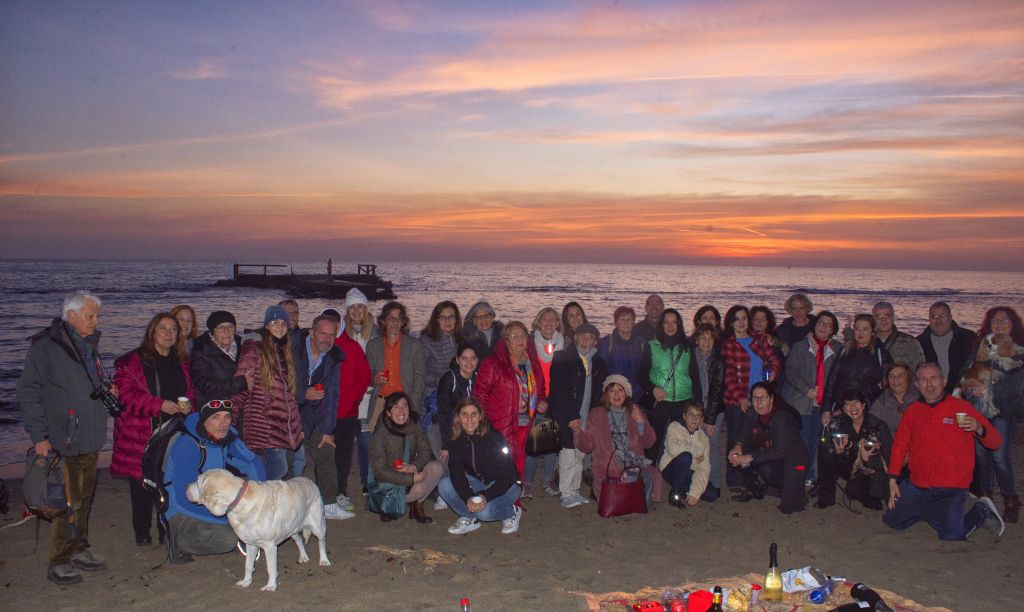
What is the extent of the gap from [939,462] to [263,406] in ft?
20.0

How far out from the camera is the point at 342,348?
262 inches

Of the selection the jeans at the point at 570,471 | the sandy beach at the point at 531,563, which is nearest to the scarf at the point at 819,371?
the sandy beach at the point at 531,563

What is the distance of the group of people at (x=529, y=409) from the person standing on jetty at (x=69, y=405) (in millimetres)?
15

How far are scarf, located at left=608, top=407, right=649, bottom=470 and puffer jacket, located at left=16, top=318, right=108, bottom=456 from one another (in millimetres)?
4613

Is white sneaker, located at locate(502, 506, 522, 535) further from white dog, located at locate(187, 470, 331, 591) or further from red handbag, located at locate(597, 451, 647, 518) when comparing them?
white dog, located at locate(187, 470, 331, 591)

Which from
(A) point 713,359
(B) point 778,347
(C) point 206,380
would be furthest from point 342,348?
(B) point 778,347

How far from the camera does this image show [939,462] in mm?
6109

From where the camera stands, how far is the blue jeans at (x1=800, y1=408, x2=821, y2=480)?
752 cm

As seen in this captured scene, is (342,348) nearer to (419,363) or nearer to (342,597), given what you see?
(419,363)

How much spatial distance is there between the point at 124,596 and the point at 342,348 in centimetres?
270

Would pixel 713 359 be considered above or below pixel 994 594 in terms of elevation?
above

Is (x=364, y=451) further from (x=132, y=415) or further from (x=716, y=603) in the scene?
(x=716, y=603)

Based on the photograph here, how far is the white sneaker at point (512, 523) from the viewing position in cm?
633

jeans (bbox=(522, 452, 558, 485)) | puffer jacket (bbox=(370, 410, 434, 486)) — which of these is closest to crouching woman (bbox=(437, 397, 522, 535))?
puffer jacket (bbox=(370, 410, 434, 486))
